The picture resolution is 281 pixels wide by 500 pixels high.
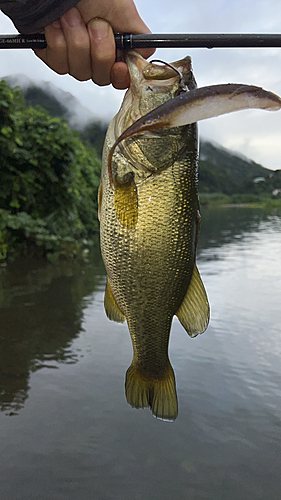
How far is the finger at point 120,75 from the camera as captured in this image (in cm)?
179

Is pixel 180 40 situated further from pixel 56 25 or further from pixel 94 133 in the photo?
pixel 94 133

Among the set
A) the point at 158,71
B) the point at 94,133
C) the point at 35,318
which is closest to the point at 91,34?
the point at 158,71

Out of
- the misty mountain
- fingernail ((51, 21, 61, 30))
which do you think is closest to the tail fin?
fingernail ((51, 21, 61, 30))

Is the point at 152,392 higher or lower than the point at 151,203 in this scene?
lower

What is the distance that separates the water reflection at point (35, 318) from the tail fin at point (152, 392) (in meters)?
3.37

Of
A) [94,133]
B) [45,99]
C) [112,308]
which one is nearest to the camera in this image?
[112,308]

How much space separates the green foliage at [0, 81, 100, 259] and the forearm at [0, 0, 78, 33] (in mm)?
9209

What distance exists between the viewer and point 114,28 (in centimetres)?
176

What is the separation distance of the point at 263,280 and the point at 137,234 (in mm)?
10836

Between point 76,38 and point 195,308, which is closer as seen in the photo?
point 76,38

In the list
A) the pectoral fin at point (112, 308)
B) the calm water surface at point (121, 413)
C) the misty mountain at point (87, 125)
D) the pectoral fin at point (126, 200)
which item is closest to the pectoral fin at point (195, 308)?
the pectoral fin at point (112, 308)

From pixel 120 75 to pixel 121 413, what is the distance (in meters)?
4.06

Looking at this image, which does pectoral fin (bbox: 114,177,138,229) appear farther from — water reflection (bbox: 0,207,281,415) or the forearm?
water reflection (bbox: 0,207,281,415)

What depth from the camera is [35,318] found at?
7.61 metres
